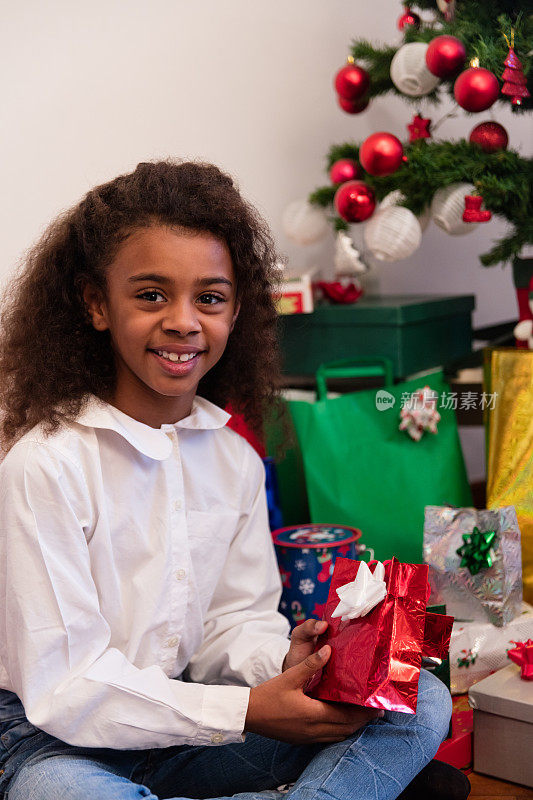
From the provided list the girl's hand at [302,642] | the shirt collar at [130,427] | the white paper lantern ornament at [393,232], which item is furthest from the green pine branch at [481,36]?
the girl's hand at [302,642]

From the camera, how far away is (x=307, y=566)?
50.0 inches

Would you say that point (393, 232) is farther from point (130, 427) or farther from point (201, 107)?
point (130, 427)

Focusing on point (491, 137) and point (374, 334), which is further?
point (374, 334)

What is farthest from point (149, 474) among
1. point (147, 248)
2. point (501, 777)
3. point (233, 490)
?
point (501, 777)

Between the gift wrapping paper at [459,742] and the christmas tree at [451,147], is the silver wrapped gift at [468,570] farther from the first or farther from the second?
the christmas tree at [451,147]

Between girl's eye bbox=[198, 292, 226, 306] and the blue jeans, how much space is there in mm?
455

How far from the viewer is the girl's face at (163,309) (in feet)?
3.01

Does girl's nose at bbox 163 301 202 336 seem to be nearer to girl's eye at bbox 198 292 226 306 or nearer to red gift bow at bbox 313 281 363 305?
girl's eye at bbox 198 292 226 306

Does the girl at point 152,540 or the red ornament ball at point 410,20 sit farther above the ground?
the red ornament ball at point 410,20

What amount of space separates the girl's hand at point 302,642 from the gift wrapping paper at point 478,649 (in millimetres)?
355

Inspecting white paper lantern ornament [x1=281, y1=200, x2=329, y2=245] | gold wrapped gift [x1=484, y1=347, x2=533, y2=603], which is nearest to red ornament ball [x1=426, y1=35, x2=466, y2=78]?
white paper lantern ornament [x1=281, y1=200, x2=329, y2=245]

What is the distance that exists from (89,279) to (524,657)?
2.33 feet


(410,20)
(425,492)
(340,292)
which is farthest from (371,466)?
(410,20)

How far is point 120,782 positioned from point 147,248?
0.51 metres
